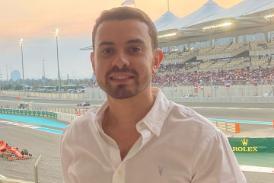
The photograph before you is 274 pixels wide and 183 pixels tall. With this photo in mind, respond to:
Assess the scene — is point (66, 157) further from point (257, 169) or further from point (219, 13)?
point (219, 13)

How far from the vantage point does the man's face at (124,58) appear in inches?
41.4

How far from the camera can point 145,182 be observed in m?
1.03

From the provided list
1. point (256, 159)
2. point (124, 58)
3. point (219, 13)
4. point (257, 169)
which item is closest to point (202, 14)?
point (219, 13)

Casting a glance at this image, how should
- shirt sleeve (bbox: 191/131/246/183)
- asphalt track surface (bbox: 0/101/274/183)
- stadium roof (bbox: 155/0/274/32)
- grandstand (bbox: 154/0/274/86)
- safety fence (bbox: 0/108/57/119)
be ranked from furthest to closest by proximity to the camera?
safety fence (bbox: 0/108/57/119) → stadium roof (bbox: 155/0/274/32) → grandstand (bbox: 154/0/274/86) → asphalt track surface (bbox: 0/101/274/183) → shirt sleeve (bbox: 191/131/246/183)

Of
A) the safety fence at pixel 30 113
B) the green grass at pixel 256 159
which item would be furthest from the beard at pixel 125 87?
the safety fence at pixel 30 113

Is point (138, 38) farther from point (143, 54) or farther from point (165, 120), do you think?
point (165, 120)

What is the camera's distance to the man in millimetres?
1009

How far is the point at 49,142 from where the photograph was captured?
417 inches

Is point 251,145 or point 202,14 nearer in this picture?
point 251,145

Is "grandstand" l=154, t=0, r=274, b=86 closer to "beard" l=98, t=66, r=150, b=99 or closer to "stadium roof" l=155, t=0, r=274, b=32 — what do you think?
"stadium roof" l=155, t=0, r=274, b=32

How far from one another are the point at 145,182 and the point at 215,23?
12502 millimetres

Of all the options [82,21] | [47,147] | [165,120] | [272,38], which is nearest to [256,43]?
[272,38]

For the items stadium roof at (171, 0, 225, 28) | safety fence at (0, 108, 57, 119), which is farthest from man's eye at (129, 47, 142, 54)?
safety fence at (0, 108, 57, 119)

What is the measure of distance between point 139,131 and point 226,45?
12.4 m
